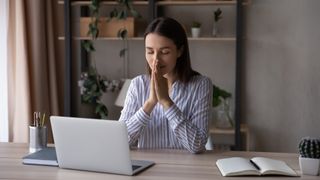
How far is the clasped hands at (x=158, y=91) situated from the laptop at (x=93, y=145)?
0.35m

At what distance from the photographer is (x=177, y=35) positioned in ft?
6.90

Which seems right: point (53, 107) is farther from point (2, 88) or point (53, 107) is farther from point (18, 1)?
point (18, 1)

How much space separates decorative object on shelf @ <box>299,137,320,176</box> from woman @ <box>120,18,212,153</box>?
0.47m

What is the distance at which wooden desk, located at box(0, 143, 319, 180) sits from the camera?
1581mm

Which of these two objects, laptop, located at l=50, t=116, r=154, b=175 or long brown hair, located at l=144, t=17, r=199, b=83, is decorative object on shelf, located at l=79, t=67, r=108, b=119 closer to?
long brown hair, located at l=144, t=17, r=199, b=83

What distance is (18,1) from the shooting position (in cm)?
340

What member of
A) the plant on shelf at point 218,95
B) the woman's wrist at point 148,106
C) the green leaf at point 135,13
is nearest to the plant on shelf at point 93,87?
the green leaf at point 135,13

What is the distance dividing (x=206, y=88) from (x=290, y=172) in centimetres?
66

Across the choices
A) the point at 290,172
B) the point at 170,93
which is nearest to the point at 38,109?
the point at 170,93

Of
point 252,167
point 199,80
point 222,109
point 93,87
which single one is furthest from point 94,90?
point 252,167

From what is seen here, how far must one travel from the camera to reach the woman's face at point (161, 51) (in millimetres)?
2034

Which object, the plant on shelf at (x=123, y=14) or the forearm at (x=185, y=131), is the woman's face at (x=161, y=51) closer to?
the forearm at (x=185, y=131)

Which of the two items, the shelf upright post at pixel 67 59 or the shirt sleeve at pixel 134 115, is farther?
Answer: the shelf upright post at pixel 67 59

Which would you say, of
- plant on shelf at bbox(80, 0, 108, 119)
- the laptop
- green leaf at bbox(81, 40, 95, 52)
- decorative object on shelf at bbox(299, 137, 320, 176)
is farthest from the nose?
green leaf at bbox(81, 40, 95, 52)
